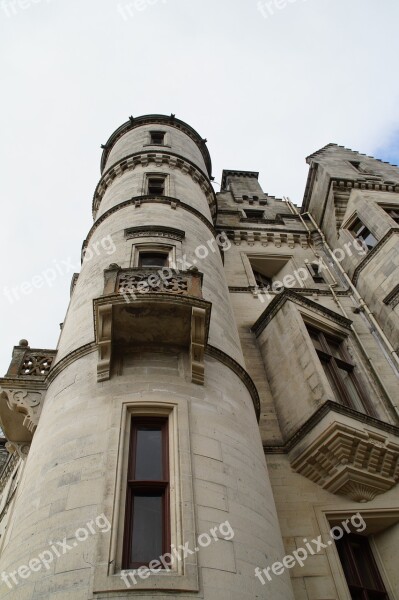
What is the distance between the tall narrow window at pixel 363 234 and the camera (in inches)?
654

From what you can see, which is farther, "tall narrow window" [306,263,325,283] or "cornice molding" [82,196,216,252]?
"tall narrow window" [306,263,325,283]

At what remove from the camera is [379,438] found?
31.8 feet

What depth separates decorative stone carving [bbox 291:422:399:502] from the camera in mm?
9258

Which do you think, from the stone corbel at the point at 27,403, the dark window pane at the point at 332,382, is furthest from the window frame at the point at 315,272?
the stone corbel at the point at 27,403

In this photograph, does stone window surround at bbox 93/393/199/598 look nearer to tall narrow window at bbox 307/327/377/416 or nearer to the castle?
the castle

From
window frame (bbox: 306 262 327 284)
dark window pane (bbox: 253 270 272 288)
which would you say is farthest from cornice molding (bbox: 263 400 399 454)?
dark window pane (bbox: 253 270 272 288)

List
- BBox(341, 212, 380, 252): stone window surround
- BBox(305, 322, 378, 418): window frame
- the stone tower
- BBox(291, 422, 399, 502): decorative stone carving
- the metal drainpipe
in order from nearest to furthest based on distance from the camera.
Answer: the stone tower → BBox(291, 422, 399, 502): decorative stone carving → BBox(305, 322, 378, 418): window frame → BBox(341, 212, 380, 252): stone window surround → the metal drainpipe

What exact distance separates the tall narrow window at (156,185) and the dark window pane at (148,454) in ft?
34.7

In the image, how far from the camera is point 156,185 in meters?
16.8

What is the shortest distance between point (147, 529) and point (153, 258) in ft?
23.8

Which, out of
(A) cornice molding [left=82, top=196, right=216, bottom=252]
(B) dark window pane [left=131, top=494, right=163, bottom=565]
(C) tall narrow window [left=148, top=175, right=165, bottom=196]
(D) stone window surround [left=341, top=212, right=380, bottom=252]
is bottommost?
(B) dark window pane [left=131, top=494, right=163, bottom=565]

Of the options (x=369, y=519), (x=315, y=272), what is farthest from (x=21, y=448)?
(x=315, y=272)

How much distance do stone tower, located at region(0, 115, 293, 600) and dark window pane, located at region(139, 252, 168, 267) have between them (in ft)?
0.12

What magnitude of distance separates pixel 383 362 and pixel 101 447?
362 inches
